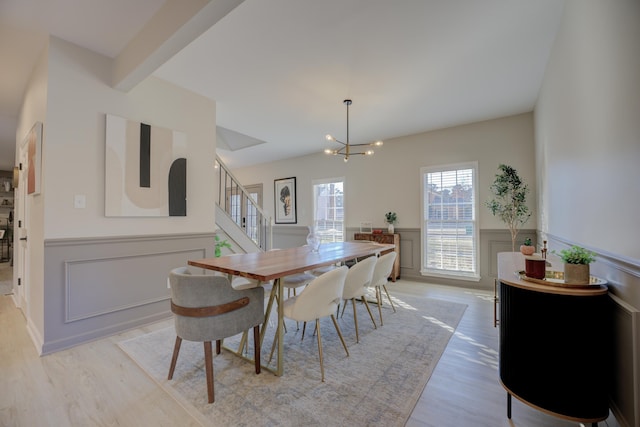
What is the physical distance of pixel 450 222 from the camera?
4.70m

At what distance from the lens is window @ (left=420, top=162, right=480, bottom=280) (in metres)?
4.51

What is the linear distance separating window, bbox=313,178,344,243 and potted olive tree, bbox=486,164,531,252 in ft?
9.29

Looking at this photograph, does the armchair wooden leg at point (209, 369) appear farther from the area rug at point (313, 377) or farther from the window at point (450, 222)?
the window at point (450, 222)

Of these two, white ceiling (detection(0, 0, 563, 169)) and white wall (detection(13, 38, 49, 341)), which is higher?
white ceiling (detection(0, 0, 563, 169))

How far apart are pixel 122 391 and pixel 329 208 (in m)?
4.85

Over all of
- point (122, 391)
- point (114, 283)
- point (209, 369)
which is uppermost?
point (114, 283)

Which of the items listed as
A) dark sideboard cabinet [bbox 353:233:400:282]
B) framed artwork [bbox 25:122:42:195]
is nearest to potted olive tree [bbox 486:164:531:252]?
dark sideboard cabinet [bbox 353:233:400:282]

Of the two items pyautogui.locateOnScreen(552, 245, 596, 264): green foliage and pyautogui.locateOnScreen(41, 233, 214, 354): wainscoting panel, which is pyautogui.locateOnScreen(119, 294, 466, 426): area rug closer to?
pyautogui.locateOnScreen(41, 233, 214, 354): wainscoting panel

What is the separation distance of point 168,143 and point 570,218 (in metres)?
3.86

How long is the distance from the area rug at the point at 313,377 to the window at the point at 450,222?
1942 millimetres

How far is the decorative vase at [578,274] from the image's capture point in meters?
1.30

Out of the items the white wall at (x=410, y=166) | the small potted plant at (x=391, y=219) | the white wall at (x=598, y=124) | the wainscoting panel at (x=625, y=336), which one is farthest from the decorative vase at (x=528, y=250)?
the small potted plant at (x=391, y=219)

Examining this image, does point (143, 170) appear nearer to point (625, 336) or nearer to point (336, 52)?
point (336, 52)

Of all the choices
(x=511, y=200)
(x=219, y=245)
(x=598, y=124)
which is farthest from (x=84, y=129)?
(x=511, y=200)
